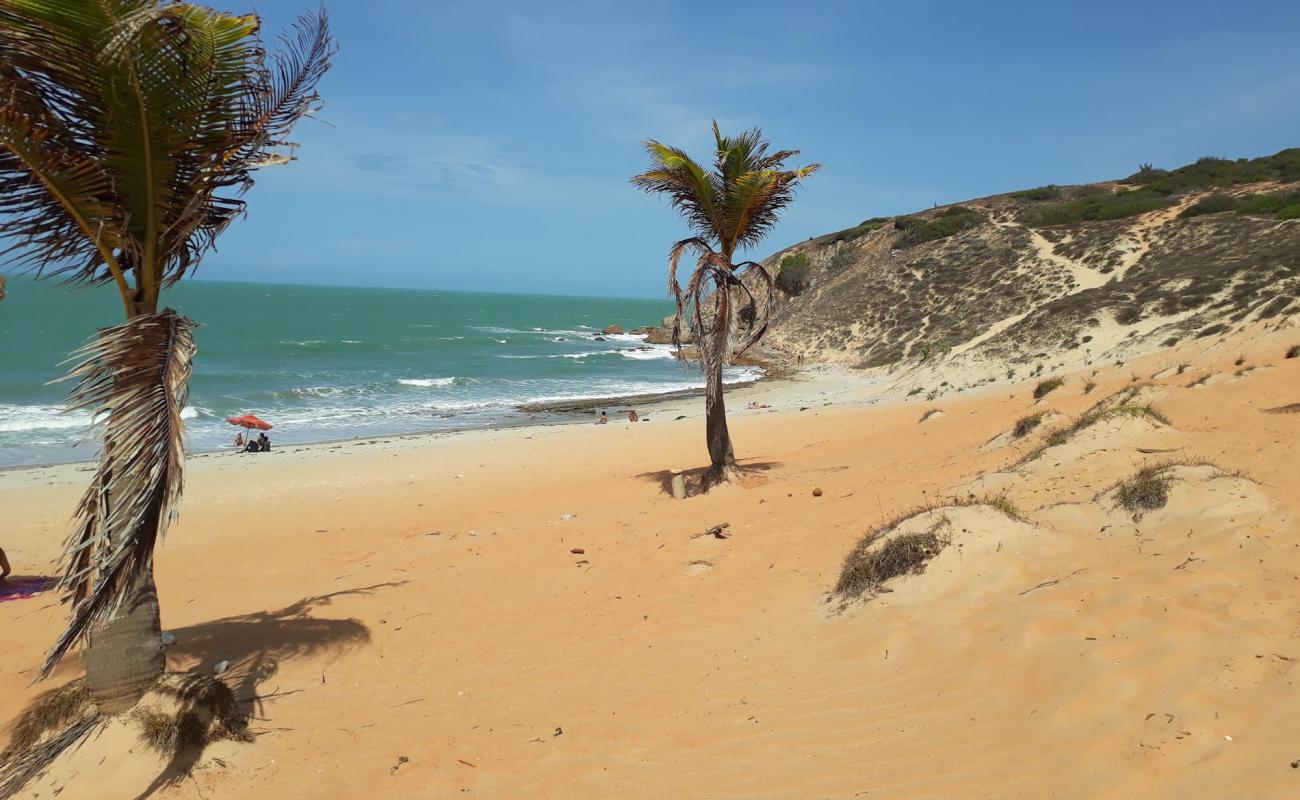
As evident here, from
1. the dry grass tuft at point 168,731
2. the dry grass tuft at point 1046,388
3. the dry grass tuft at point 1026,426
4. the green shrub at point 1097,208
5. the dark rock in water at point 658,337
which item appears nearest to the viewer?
the dry grass tuft at point 168,731

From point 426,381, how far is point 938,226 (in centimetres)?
3369

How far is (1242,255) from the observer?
29.9m

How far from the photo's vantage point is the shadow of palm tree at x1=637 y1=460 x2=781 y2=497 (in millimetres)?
12617

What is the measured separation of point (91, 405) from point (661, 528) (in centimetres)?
657

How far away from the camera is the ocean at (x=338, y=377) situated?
28.4 metres

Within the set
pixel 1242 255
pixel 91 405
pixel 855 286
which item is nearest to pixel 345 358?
pixel 855 286

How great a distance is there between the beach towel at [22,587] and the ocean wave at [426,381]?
31.7m

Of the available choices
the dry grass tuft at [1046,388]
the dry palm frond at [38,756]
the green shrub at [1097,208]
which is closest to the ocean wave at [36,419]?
the dry palm frond at [38,756]

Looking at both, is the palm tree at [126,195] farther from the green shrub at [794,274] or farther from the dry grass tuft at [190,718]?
the green shrub at [794,274]

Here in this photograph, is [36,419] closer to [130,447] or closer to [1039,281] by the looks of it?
[130,447]

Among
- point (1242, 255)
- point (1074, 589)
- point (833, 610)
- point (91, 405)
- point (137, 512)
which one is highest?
point (1242, 255)

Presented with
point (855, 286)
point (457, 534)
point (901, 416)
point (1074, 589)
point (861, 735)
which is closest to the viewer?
point (861, 735)

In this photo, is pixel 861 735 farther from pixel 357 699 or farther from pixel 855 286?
pixel 855 286

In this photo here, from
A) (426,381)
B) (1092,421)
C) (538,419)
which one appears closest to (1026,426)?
(1092,421)
